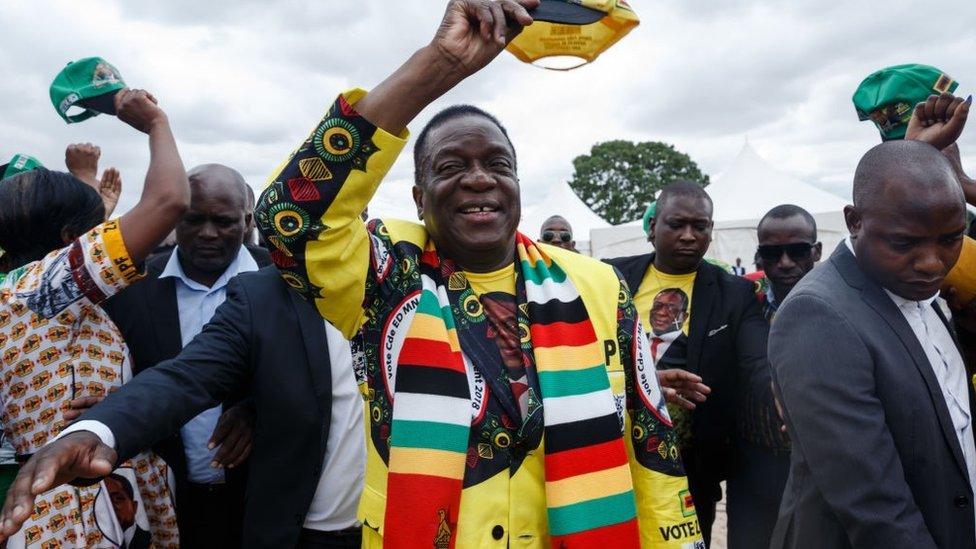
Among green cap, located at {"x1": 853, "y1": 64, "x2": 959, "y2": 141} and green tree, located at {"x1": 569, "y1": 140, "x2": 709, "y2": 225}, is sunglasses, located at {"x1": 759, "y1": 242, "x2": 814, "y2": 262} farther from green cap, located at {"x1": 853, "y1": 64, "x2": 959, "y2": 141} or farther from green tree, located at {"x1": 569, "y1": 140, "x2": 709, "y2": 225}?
green tree, located at {"x1": 569, "y1": 140, "x2": 709, "y2": 225}

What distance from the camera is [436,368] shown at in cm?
149

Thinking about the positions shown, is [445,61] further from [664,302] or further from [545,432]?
[664,302]

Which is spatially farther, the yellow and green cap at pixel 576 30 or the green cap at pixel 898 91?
the green cap at pixel 898 91

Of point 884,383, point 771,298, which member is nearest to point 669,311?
point 771,298

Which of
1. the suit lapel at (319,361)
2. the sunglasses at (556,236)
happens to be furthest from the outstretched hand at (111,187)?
the sunglasses at (556,236)

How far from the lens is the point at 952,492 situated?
173cm

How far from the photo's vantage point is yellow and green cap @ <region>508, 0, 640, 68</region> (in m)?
1.46

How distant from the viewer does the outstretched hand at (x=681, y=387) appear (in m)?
2.38

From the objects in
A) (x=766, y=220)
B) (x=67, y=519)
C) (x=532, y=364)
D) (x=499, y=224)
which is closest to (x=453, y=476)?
(x=532, y=364)

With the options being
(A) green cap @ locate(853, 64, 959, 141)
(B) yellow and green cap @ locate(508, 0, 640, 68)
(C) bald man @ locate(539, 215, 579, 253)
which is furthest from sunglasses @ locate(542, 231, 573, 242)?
(B) yellow and green cap @ locate(508, 0, 640, 68)

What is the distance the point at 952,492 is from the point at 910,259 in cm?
64

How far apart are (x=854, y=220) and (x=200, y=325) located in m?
2.50

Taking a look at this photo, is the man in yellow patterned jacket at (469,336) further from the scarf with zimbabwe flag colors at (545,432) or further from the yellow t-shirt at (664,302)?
the yellow t-shirt at (664,302)

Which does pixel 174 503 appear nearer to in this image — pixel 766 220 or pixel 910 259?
pixel 910 259
